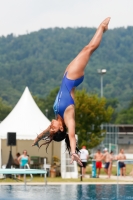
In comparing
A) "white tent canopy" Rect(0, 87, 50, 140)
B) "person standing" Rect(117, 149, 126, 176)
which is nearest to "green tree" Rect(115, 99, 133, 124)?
"white tent canopy" Rect(0, 87, 50, 140)

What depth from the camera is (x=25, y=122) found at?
1307 inches

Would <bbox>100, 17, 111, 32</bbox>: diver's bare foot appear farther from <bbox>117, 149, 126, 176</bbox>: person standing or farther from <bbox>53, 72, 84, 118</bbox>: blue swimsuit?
<bbox>117, 149, 126, 176</bbox>: person standing

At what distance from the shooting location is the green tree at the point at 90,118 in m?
40.9

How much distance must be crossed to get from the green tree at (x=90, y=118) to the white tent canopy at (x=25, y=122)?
705cm

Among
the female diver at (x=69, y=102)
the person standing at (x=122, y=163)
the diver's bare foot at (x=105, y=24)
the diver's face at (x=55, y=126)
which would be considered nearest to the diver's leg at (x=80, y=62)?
the female diver at (x=69, y=102)

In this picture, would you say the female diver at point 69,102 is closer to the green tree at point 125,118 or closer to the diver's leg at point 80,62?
the diver's leg at point 80,62

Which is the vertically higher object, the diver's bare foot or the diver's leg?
the diver's bare foot

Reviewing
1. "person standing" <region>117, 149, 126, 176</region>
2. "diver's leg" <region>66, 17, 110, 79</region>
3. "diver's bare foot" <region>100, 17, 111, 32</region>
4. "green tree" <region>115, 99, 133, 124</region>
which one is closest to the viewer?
"diver's leg" <region>66, 17, 110, 79</region>

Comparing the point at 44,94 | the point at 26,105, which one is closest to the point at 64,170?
the point at 26,105

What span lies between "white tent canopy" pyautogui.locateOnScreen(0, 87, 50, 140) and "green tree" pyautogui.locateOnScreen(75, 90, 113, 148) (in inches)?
278

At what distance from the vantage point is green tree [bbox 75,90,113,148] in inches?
1609

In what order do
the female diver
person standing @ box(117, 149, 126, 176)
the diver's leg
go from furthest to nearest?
person standing @ box(117, 149, 126, 176) → the diver's leg → the female diver

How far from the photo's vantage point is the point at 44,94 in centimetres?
18562

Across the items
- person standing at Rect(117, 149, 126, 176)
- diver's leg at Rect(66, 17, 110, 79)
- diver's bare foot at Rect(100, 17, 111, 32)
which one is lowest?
person standing at Rect(117, 149, 126, 176)
